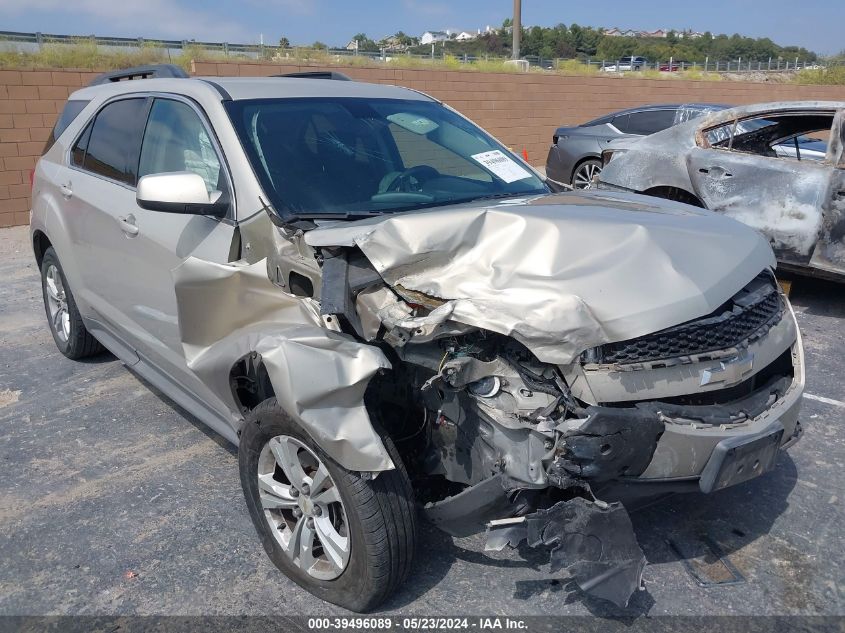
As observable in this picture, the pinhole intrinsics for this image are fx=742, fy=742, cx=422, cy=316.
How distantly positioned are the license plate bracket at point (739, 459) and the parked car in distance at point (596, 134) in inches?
344

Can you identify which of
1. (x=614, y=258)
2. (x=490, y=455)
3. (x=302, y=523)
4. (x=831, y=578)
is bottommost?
(x=831, y=578)

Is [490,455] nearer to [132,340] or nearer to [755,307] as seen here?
[755,307]

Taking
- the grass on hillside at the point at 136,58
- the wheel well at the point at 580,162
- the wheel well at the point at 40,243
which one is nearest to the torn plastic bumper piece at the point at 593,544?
the wheel well at the point at 40,243

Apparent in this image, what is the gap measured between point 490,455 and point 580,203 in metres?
1.31

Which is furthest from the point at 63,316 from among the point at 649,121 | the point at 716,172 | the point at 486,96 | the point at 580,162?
the point at 486,96

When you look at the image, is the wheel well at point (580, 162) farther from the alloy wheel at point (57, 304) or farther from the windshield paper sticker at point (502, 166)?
the alloy wheel at point (57, 304)

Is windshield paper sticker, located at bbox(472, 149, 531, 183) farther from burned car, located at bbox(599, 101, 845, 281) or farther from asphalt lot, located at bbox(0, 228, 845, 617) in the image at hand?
burned car, located at bbox(599, 101, 845, 281)

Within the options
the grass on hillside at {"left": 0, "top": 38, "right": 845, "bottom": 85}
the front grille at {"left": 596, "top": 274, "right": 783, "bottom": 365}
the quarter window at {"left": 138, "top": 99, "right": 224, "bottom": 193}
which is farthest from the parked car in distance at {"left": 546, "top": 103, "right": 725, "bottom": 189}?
the front grille at {"left": 596, "top": 274, "right": 783, "bottom": 365}

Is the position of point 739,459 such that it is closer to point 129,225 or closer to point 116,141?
point 129,225

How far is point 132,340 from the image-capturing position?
13.3 feet

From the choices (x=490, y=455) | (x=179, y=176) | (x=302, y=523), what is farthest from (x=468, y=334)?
(x=179, y=176)

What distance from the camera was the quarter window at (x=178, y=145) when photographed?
11.2ft

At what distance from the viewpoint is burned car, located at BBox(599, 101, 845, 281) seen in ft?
19.2

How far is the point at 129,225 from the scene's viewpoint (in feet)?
12.3
